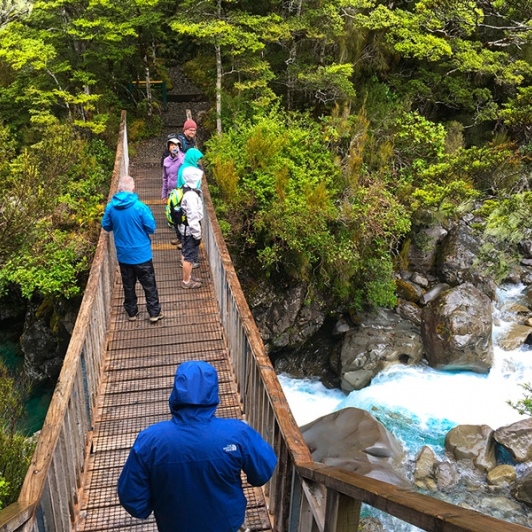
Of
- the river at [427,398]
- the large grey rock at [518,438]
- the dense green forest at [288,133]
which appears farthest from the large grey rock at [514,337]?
the large grey rock at [518,438]

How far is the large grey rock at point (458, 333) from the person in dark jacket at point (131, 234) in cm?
734

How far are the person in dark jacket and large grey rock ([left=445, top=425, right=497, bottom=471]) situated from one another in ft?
20.2

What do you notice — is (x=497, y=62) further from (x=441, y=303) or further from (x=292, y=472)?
(x=292, y=472)

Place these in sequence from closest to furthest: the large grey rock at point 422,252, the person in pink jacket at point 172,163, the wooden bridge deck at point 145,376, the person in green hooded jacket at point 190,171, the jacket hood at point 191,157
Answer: the wooden bridge deck at point 145,376 → the person in green hooded jacket at point 190,171 → the jacket hood at point 191,157 → the person in pink jacket at point 172,163 → the large grey rock at point 422,252

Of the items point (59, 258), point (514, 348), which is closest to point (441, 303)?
point (514, 348)

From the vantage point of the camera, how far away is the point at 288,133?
39.0 feet

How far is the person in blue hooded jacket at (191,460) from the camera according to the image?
2.36 meters

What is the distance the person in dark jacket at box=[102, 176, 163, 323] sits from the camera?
18.5 feet

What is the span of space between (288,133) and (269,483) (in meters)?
9.49

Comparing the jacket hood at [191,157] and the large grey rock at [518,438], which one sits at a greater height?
the jacket hood at [191,157]

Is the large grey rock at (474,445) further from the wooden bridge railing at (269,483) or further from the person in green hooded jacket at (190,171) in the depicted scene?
the person in green hooded jacket at (190,171)

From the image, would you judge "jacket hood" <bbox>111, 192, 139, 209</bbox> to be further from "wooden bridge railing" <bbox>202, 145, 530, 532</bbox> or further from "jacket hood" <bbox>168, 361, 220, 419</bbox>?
"jacket hood" <bbox>168, 361, 220, 419</bbox>

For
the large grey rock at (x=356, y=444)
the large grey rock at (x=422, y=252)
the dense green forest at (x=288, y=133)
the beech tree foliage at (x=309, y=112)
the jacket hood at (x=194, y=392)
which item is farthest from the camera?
the large grey rock at (x=422, y=252)

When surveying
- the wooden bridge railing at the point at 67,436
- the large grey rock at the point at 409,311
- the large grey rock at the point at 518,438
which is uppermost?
the wooden bridge railing at the point at 67,436
